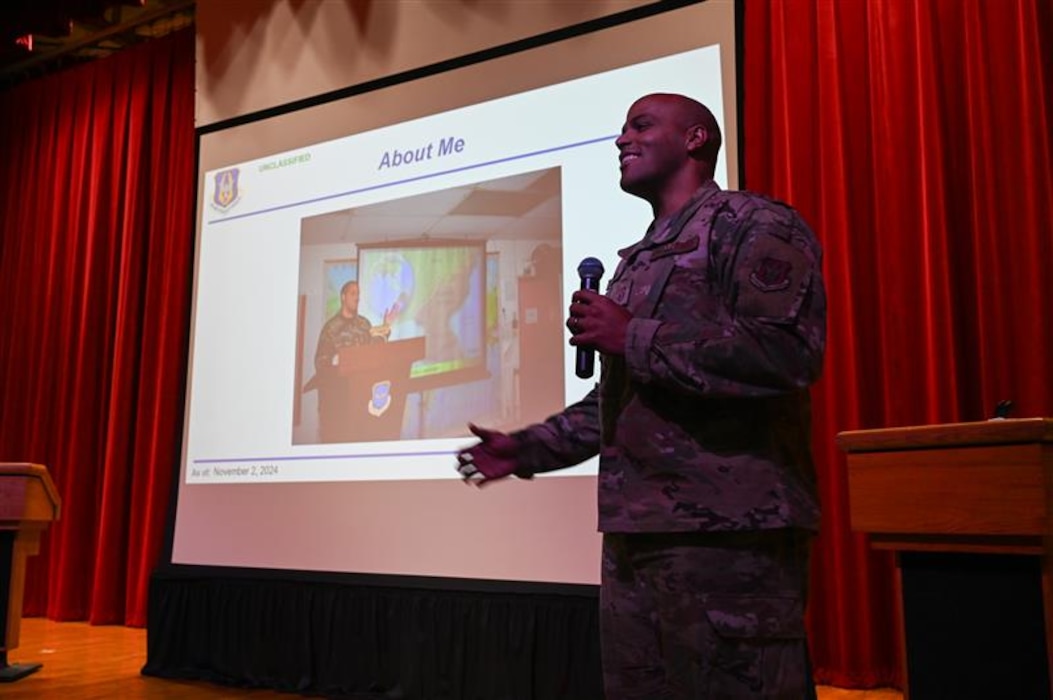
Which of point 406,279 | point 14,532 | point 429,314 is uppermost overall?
point 406,279

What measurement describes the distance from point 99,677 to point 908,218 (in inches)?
140

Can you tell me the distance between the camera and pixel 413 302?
3377mm

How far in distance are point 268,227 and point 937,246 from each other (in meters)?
2.62

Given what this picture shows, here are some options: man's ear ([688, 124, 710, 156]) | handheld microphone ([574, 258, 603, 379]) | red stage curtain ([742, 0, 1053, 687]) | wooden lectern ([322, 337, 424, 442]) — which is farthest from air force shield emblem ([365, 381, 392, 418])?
man's ear ([688, 124, 710, 156])

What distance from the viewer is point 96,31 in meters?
6.03

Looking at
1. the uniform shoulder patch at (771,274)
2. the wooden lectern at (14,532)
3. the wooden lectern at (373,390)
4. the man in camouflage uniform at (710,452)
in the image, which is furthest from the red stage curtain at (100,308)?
the uniform shoulder patch at (771,274)

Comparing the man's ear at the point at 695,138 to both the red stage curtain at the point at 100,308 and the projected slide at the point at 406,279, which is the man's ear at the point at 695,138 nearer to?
the projected slide at the point at 406,279

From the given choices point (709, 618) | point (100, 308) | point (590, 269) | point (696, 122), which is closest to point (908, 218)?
point (696, 122)

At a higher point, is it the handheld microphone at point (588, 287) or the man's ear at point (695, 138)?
the man's ear at point (695, 138)

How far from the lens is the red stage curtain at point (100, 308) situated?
16.9ft

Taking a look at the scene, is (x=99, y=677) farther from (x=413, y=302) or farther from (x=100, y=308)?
(x=100, y=308)

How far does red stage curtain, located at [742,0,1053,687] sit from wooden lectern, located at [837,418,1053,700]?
4.71 ft

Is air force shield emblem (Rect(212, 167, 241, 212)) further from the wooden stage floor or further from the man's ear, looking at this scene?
the man's ear

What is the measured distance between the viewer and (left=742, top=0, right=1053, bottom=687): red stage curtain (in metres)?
3.04
